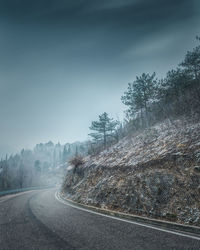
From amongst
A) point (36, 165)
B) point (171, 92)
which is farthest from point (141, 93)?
point (36, 165)

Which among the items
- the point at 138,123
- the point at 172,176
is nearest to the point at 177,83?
the point at 138,123

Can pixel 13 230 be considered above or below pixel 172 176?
below

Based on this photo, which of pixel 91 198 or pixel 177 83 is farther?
pixel 177 83

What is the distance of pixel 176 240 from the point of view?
12.5 feet

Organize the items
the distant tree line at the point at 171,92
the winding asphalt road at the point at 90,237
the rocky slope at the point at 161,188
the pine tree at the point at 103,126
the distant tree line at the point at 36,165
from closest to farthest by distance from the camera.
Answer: the winding asphalt road at the point at 90,237 < the rocky slope at the point at 161,188 < the distant tree line at the point at 171,92 < the pine tree at the point at 103,126 < the distant tree line at the point at 36,165

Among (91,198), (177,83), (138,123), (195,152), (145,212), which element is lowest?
(91,198)

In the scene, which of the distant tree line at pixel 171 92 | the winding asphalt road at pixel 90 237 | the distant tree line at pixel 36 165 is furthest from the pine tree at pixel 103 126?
the winding asphalt road at pixel 90 237

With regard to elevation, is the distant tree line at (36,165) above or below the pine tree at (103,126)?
below

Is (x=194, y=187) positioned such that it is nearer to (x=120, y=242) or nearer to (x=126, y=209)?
(x=126, y=209)

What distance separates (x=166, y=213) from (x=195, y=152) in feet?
12.3

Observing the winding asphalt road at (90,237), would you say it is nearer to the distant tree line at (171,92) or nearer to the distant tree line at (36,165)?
the distant tree line at (171,92)

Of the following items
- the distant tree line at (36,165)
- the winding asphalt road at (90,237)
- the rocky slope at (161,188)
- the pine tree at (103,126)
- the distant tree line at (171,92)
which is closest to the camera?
the winding asphalt road at (90,237)

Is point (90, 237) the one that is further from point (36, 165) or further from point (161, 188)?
point (36, 165)

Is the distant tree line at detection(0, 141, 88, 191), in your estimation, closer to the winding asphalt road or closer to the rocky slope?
the rocky slope
